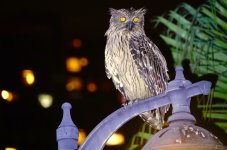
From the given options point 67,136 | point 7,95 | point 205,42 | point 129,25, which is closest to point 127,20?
point 129,25

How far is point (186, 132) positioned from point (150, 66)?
1.42 metres

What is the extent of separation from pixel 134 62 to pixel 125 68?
56mm

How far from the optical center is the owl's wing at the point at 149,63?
2.38 meters

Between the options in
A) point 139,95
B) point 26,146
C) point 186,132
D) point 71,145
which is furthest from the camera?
point 26,146

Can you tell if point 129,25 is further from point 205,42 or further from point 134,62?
point 205,42

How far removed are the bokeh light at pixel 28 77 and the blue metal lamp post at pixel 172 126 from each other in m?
2.07

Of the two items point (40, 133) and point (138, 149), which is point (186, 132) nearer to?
point (138, 149)

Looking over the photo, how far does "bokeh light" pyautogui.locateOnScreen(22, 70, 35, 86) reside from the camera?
3.22 metres

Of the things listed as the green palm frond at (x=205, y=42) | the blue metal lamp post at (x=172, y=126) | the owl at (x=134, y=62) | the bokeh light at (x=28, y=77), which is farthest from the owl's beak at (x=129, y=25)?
the blue metal lamp post at (x=172, y=126)

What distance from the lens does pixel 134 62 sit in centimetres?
236

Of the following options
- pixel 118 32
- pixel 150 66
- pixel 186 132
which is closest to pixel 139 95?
pixel 150 66

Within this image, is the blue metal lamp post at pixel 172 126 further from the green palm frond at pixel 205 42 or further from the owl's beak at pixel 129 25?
the green palm frond at pixel 205 42

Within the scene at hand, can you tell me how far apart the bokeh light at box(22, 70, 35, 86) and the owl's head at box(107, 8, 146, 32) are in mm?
950

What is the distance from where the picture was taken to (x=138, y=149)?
2.72 meters
